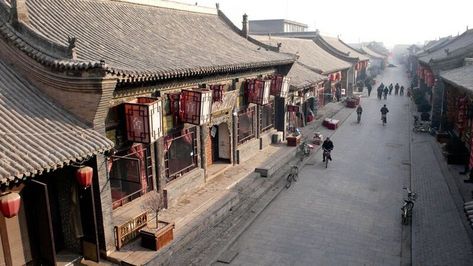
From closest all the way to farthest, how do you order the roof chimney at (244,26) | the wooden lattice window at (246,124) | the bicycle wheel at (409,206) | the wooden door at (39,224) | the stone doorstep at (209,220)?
1. the wooden door at (39,224)
2. the stone doorstep at (209,220)
3. the bicycle wheel at (409,206)
4. the wooden lattice window at (246,124)
5. the roof chimney at (244,26)

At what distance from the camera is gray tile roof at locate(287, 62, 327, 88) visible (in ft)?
88.5

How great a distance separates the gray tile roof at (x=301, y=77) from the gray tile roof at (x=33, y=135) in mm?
17190

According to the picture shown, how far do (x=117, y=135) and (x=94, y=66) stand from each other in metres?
3.27

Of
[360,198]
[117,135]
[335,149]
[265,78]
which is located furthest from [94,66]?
[335,149]

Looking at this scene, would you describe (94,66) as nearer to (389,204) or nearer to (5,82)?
(5,82)

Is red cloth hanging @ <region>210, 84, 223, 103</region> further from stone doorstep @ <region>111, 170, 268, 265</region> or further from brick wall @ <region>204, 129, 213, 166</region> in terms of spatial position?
stone doorstep @ <region>111, 170, 268, 265</region>

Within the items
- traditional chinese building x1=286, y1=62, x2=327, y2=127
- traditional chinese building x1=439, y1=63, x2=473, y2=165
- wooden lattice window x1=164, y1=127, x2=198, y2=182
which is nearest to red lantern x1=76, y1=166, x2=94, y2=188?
wooden lattice window x1=164, y1=127, x2=198, y2=182

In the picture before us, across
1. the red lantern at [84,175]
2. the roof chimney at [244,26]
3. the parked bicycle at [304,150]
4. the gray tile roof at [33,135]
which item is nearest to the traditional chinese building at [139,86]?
the gray tile roof at [33,135]

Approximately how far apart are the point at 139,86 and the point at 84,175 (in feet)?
13.3

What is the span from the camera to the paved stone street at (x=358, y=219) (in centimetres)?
1259

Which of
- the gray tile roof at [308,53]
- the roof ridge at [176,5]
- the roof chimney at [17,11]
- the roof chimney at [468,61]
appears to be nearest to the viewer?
the roof chimney at [17,11]

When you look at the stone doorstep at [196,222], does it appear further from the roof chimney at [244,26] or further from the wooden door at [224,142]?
the roof chimney at [244,26]

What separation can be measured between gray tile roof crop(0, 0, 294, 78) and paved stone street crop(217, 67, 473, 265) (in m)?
6.26

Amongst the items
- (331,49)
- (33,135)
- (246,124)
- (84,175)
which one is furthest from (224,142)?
(331,49)
